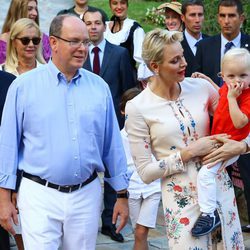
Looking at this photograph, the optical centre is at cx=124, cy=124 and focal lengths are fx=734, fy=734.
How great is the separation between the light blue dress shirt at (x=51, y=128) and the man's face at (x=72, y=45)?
0.31 ft

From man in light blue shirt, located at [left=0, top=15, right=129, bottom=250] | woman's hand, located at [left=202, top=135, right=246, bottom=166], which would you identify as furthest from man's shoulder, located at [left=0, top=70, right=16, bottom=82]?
woman's hand, located at [left=202, top=135, right=246, bottom=166]

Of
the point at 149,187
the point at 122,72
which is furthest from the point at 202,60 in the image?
the point at 149,187

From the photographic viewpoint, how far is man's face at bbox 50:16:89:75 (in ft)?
15.1

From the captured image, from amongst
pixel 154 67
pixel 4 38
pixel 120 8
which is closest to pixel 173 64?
pixel 154 67

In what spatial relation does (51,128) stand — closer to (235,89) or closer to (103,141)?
(103,141)

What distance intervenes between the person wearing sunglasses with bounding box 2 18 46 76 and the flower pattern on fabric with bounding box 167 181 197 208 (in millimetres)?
2440

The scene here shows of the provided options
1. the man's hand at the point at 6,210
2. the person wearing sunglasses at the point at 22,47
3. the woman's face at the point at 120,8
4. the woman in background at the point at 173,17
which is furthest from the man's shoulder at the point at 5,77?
the woman in background at the point at 173,17

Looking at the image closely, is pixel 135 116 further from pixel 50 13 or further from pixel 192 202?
pixel 50 13

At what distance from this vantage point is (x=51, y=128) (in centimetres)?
457

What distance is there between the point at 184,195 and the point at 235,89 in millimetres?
731

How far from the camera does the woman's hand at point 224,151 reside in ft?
14.9

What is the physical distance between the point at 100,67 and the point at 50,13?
322 inches

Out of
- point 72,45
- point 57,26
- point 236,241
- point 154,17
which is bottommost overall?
point 236,241

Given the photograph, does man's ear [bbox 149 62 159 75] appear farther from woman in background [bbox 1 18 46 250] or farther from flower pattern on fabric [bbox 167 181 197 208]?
woman in background [bbox 1 18 46 250]
